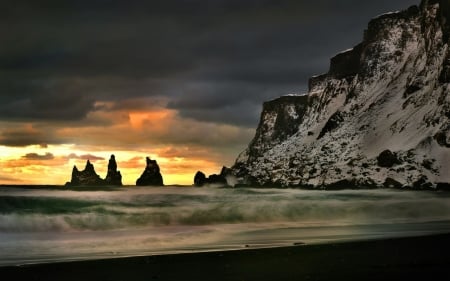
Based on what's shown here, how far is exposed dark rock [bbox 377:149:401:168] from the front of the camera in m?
188

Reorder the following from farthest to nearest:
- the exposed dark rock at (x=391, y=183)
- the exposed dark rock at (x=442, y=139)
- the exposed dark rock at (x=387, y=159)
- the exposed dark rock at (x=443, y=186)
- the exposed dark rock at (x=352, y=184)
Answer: the exposed dark rock at (x=387, y=159)
the exposed dark rock at (x=352, y=184)
the exposed dark rock at (x=442, y=139)
the exposed dark rock at (x=391, y=183)
the exposed dark rock at (x=443, y=186)

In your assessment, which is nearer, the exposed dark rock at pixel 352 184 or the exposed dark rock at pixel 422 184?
the exposed dark rock at pixel 422 184

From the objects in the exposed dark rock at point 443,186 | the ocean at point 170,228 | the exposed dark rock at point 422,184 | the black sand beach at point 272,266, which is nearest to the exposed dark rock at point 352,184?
the exposed dark rock at point 422,184

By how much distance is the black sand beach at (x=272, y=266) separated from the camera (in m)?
18.0

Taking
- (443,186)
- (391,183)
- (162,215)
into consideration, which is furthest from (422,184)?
(162,215)

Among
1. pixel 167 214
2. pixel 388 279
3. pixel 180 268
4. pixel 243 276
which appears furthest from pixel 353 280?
pixel 167 214

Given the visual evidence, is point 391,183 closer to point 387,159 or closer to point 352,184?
point 387,159

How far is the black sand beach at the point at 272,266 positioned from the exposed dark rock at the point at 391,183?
153 meters

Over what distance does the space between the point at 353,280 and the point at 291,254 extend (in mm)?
7283

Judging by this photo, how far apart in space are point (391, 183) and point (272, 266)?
163034 mm

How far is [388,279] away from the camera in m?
16.8

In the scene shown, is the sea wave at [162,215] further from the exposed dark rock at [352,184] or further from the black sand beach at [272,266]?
the exposed dark rock at [352,184]

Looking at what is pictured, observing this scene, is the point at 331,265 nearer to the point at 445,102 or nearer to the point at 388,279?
the point at 388,279

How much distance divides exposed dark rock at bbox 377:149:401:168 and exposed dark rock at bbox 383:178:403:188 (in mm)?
9134
